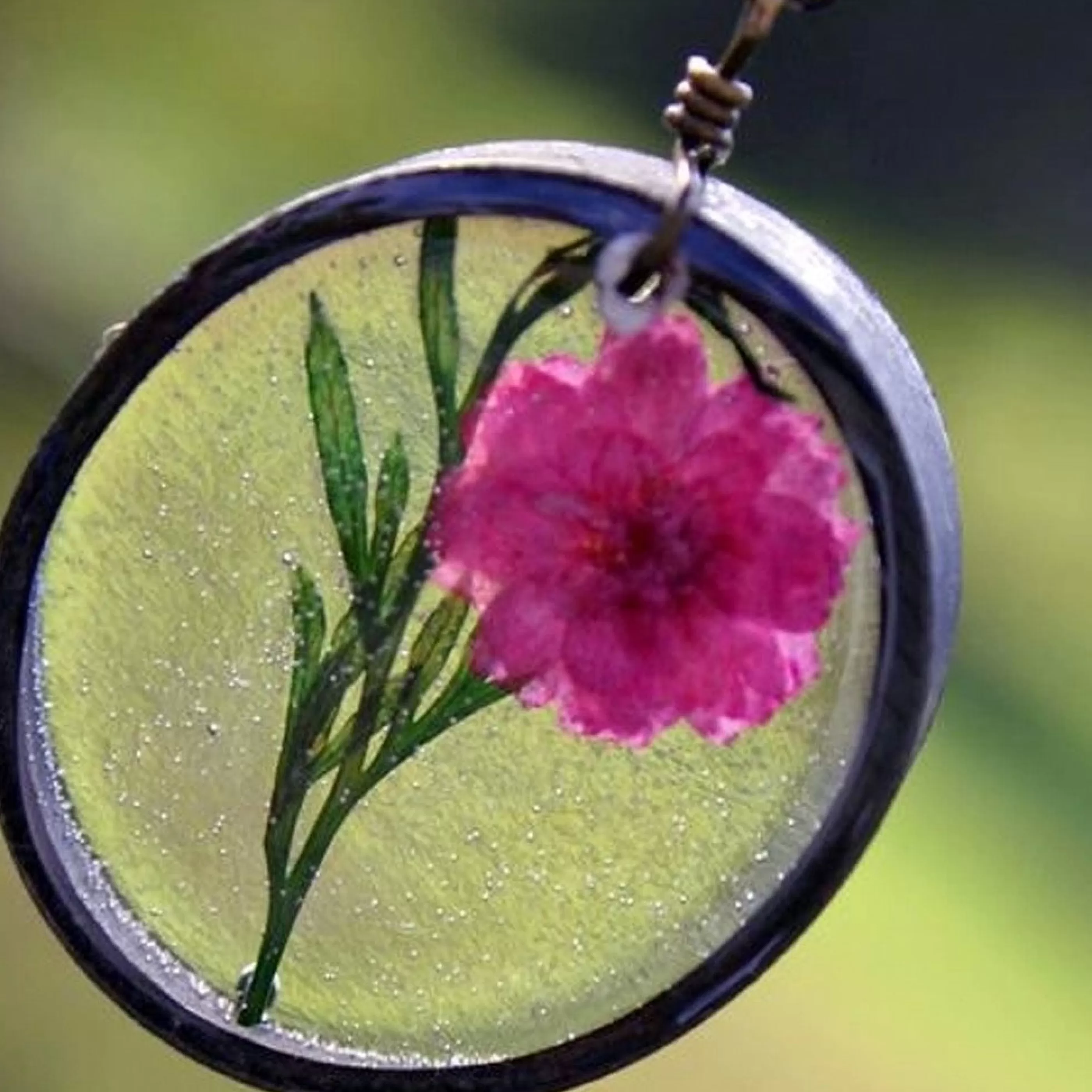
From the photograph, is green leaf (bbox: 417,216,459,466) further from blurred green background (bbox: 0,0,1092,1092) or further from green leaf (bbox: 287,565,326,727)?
blurred green background (bbox: 0,0,1092,1092)

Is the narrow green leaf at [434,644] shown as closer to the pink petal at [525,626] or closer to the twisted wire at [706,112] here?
the pink petal at [525,626]

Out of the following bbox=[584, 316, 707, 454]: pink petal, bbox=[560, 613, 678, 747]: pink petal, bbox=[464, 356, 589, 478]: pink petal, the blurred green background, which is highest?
the blurred green background

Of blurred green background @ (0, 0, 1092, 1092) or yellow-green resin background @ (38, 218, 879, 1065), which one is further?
blurred green background @ (0, 0, 1092, 1092)

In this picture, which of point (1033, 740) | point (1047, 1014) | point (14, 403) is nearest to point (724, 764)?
point (1047, 1014)

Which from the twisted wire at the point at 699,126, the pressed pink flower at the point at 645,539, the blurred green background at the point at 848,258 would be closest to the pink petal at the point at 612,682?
the pressed pink flower at the point at 645,539

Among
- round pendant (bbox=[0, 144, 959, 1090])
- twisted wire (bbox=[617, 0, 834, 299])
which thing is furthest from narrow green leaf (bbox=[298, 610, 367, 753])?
twisted wire (bbox=[617, 0, 834, 299])

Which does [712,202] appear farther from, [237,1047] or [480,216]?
[237,1047]

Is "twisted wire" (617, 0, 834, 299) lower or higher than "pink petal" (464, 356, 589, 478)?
higher

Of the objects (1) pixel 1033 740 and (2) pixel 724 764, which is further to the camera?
(1) pixel 1033 740

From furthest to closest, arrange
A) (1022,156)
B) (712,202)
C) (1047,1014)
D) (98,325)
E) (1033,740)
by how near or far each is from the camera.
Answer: (1022,156) → (98,325) → (1033,740) → (1047,1014) → (712,202)
